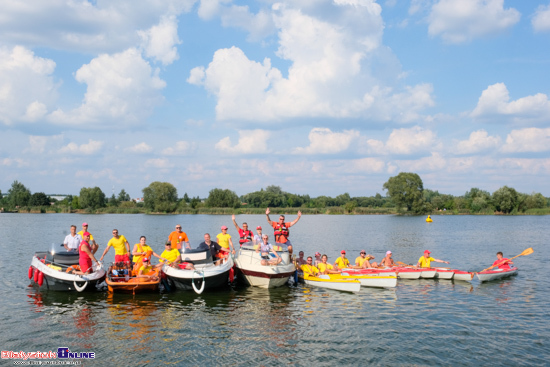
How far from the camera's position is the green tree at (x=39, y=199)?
115463mm

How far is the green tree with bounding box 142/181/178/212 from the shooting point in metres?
97.3

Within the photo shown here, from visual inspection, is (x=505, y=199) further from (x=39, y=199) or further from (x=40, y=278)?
(x=39, y=199)

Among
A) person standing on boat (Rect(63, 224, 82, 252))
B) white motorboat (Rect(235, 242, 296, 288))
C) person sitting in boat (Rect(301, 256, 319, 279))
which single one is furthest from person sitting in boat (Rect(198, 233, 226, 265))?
person standing on boat (Rect(63, 224, 82, 252))

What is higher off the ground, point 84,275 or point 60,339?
point 84,275

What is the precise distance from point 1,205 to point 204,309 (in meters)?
129

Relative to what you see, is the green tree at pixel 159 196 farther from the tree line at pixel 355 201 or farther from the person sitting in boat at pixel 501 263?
the person sitting in boat at pixel 501 263

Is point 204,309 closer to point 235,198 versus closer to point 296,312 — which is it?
point 296,312

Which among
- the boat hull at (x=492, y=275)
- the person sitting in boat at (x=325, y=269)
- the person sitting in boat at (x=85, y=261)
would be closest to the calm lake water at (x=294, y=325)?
the boat hull at (x=492, y=275)

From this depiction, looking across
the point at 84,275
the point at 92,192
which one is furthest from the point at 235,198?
the point at 84,275

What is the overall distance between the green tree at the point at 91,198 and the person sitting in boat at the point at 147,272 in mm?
91939

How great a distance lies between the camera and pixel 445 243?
3641 centimetres

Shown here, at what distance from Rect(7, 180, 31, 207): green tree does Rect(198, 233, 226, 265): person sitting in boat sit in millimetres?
115949

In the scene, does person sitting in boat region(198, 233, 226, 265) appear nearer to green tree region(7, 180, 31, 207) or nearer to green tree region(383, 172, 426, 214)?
green tree region(383, 172, 426, 214)

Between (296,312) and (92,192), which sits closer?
(296,312)
